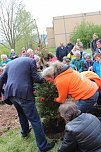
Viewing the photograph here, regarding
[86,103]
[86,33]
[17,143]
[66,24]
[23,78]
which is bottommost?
[86,33]

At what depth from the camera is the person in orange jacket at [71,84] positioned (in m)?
4.93

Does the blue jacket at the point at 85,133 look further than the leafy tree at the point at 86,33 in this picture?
No

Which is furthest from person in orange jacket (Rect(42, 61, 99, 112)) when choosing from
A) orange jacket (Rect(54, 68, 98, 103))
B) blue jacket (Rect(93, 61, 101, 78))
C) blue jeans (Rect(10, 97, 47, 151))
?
blue jacket (Rect(93, 61, 101, 78))

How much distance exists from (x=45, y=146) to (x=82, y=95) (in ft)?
4.03

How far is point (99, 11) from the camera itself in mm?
52781

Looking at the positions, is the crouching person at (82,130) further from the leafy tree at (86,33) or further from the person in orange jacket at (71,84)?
the leafy tree at (86,33)

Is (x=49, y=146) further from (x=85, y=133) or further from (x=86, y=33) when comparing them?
(x=86, y=33)

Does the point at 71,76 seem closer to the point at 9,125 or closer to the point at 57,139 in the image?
the point at 57,139

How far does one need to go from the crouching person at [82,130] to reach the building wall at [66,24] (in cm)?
4739

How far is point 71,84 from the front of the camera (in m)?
4.98

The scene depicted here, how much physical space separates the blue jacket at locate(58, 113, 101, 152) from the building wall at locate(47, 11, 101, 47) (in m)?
47.4

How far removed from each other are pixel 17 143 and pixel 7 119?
201cm

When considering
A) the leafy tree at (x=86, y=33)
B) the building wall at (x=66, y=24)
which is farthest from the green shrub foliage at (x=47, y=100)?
the building wall at (x=66, y=24)

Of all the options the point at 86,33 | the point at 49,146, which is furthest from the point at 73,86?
the point at 86,33
